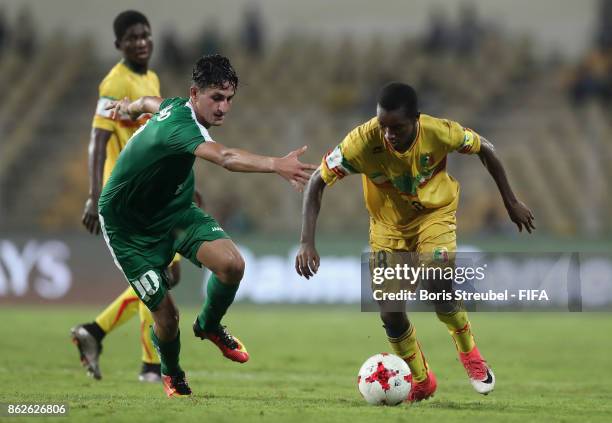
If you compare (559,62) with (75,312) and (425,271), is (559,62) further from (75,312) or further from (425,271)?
(425,271)

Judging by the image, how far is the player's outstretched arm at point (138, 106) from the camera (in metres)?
7.49

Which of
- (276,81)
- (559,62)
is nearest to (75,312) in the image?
(276,81)

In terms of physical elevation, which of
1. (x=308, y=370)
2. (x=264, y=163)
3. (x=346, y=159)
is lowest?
(x=308, y=370)

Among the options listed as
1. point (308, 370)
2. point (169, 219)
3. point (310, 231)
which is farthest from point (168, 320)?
point (308, 370)

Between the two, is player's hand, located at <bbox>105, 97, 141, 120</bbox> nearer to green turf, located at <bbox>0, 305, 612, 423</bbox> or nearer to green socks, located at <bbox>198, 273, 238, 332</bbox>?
green socks, located at <bbox>198, 273, 238, 332</bbox>

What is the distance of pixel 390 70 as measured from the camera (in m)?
20.8

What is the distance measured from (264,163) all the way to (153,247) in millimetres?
1547

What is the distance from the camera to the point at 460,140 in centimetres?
712

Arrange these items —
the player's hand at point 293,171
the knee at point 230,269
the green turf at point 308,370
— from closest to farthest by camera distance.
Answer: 1. the player's hand at point 293,171
2. the green turf at point 308,370
3. the knee at point 230,269

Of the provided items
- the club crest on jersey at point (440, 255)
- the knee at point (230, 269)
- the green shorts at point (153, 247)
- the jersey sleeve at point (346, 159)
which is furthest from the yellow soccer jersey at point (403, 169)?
the green shorts at point (153, 247)

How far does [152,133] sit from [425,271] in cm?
208

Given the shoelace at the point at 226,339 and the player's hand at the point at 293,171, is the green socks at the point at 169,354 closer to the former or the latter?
the shoelace at the point at 226,339

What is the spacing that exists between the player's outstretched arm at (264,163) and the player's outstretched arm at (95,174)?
252cm

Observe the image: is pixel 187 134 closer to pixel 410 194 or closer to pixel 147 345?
pixel 410 194
